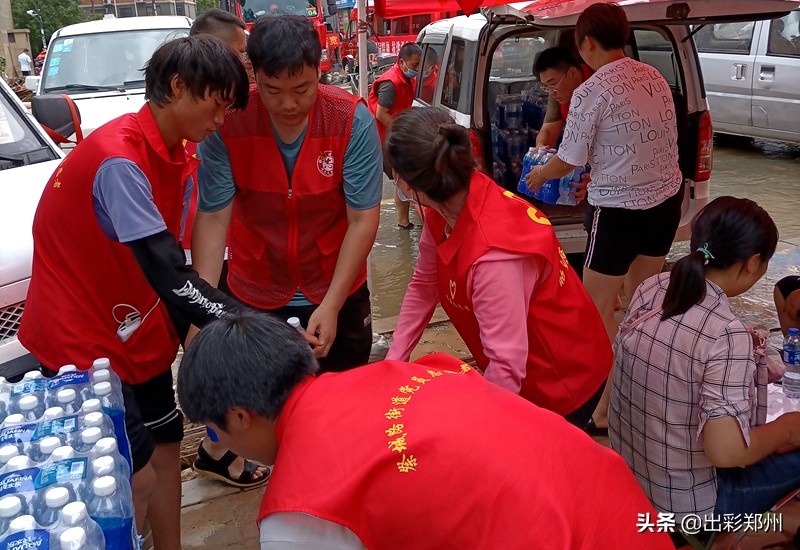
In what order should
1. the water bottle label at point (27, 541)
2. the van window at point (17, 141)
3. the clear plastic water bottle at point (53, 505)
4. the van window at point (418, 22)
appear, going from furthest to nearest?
the van window at point (418, 22)
the van window at point (17, 141)
the clear plastic water bottle at point (53, 505)
the water bottle label at point (27, 541)

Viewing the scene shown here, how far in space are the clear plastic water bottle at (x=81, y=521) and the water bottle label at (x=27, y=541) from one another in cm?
4

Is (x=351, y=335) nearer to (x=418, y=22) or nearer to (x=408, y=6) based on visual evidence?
(x=408, y=6)

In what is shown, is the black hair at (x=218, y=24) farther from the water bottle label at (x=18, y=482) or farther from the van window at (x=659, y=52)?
the van window at (x=659, y=52)

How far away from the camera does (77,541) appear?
1.21 meters

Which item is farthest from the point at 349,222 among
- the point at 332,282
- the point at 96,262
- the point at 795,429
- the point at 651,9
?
the point at 651,9

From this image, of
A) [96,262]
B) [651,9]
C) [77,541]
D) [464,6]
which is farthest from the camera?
[651,9]

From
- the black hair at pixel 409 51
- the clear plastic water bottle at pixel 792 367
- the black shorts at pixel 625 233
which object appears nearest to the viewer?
the clear plastic water bottle at pixel 792 367

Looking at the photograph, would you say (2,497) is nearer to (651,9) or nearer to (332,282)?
(332,282)

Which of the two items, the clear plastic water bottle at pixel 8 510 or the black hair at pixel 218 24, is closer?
the clear plastic water bottle at pixel 8 510

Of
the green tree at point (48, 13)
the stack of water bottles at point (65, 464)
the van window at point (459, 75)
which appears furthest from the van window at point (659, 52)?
the green tree at point (48, 13)

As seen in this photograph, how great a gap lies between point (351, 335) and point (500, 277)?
3.06 feet

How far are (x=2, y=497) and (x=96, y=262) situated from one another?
73 cm

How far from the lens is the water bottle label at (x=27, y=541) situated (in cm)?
119

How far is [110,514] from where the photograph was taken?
137 centimetres
